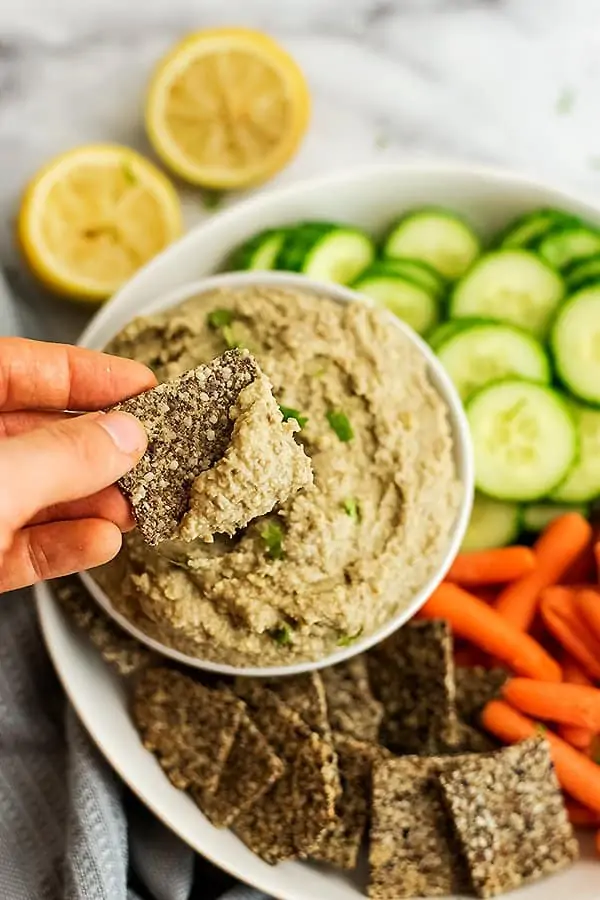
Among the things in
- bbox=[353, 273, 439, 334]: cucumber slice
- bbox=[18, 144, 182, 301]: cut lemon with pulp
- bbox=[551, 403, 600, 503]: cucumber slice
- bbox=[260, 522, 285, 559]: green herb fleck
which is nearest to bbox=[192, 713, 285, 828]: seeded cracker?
bbox=[260, 522, 285, 559]: green herb fleck

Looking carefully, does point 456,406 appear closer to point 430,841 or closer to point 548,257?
point 548,257

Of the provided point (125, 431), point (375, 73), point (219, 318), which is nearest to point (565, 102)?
point (375, 73)

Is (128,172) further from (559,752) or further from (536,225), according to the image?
(559,752)

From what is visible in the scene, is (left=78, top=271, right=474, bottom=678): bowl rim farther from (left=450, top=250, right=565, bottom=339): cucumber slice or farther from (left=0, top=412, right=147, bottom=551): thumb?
(left=0, top=412, right=147, bottom=551): thumb

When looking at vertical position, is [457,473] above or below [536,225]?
below

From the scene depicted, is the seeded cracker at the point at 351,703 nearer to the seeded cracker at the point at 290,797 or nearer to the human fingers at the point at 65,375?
the seeded cracker at the point at 290,797
